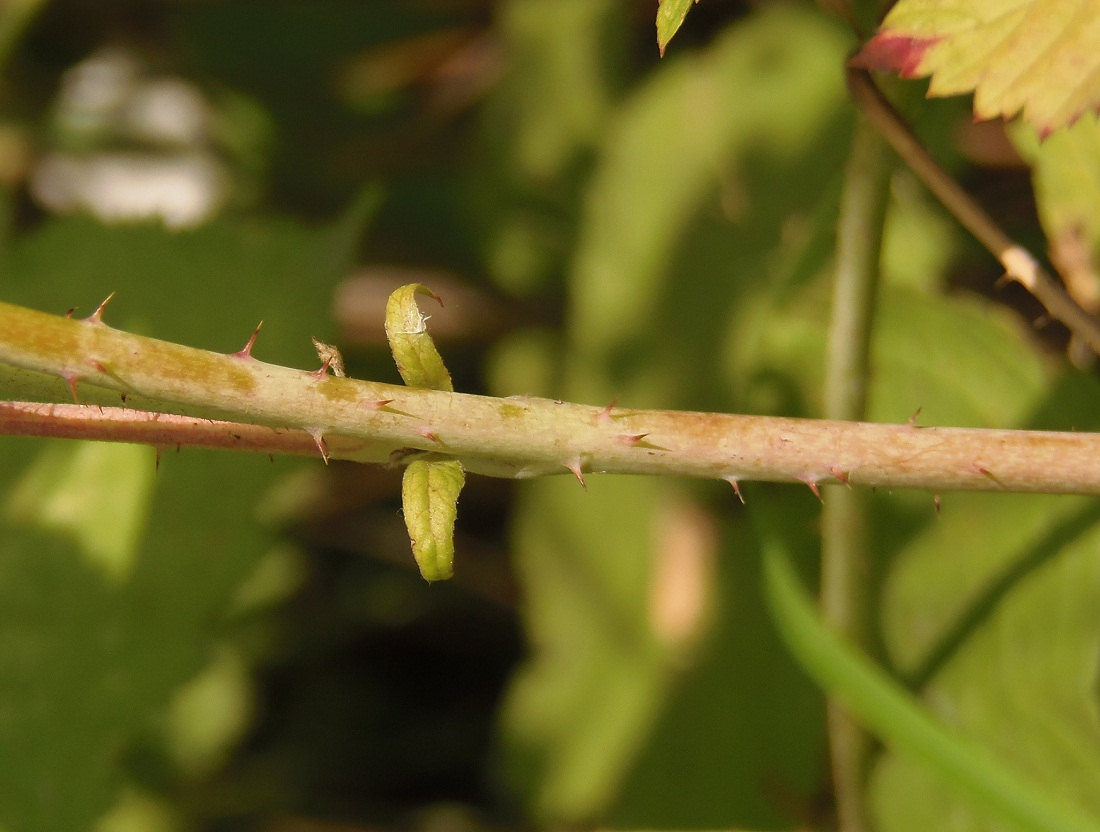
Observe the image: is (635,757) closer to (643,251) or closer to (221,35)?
(643,251)

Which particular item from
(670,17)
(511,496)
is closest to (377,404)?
(670,17)

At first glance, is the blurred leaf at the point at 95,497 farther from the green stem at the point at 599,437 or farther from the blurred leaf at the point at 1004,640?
the blurred leaf at the point at 1004,640

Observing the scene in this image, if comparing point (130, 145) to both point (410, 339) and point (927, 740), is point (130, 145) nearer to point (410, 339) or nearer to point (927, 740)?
point (410, 339)

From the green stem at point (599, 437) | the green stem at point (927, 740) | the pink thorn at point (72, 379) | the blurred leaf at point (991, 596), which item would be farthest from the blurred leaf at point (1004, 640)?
the pink thorn at point (72, 379)

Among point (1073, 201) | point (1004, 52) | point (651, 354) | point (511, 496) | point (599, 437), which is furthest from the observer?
point (511, 496)

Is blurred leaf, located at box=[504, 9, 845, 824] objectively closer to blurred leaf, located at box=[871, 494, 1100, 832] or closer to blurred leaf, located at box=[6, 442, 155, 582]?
blurred leaf, located at box=[871, 494, 1100, 832]
